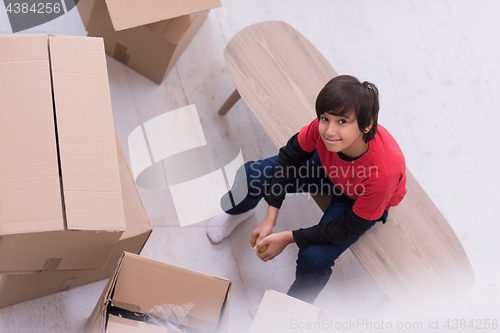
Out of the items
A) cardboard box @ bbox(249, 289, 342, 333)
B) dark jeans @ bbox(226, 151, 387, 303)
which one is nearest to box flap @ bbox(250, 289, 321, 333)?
cardboard box @ bbox(249, 289, 342, 333)

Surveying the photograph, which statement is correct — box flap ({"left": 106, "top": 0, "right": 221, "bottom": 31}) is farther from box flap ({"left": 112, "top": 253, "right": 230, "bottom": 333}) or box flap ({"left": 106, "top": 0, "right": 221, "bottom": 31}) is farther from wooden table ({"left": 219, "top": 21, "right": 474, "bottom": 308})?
box flap ({"left": 112, "top": 253, "right": 230, "bottom": 333})

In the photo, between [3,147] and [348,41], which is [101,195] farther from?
[348,41]

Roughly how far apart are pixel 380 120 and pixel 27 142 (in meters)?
1.47

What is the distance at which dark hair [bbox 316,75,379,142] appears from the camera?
3.06 ft

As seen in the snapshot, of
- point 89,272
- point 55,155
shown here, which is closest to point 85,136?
point 55,155

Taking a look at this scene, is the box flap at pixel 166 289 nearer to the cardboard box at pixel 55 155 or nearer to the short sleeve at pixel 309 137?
the cardboard box at pixel 55 155

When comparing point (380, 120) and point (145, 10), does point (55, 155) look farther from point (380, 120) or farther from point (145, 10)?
point (380, 120)

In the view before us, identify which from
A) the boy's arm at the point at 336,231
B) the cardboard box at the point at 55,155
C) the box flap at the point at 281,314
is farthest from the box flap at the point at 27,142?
the boy's arm at the point at 336,231

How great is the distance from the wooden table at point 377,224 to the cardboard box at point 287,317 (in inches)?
15.7

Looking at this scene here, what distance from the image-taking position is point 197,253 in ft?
5.16

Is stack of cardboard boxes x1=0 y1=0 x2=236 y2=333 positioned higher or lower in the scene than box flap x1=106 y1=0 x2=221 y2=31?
lower

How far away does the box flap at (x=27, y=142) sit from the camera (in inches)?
35.0

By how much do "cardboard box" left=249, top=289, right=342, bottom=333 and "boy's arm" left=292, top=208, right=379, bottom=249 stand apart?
31cm

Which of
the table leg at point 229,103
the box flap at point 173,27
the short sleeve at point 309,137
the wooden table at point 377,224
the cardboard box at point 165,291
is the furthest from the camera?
the table leg at point 229,103
